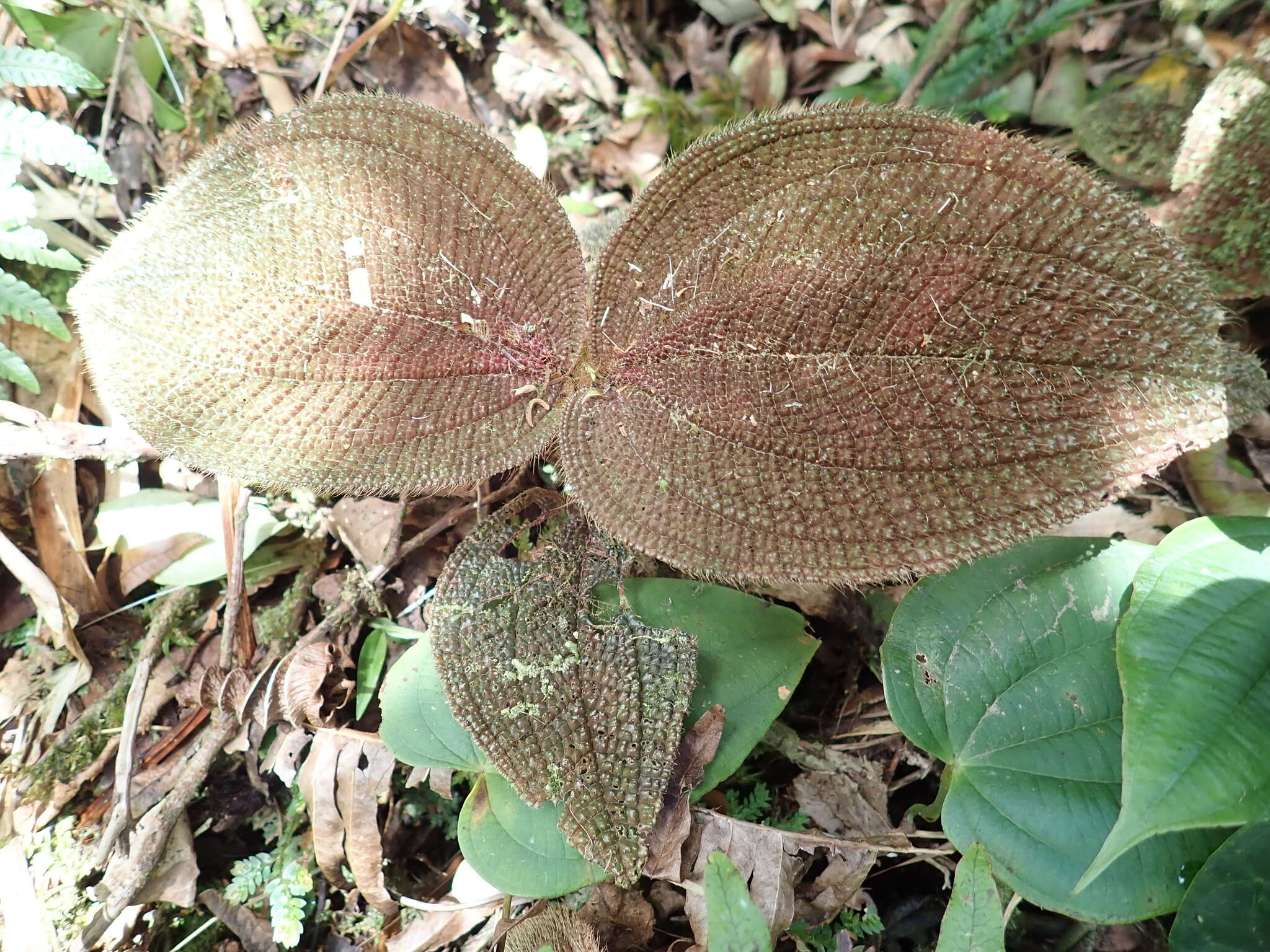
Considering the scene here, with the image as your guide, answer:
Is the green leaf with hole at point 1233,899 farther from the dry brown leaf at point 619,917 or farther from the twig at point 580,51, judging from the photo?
the twig at point 580,51

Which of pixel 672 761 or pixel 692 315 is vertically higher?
pixel 692 315

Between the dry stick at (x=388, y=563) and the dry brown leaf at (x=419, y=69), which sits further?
the dry brown leaf at (x=419, y=69)

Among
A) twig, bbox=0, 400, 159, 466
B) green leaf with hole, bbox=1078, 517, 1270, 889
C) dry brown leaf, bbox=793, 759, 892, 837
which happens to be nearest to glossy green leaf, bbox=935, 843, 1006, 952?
green leaf with hole, bbox=1078, 517, 1270, 889

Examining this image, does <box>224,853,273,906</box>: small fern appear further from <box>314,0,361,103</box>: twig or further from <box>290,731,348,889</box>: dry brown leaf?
<box>314,0,361,103</box>: twig

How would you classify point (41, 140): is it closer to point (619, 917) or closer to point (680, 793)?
point (680, 793)

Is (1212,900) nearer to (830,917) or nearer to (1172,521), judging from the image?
(830,917)

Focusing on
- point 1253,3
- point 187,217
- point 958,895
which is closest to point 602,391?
point 187,217

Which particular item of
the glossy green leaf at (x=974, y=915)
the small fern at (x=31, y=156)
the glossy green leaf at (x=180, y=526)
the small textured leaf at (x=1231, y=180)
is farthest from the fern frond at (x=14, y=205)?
the small textured leaf at (x=1231, y=180)
